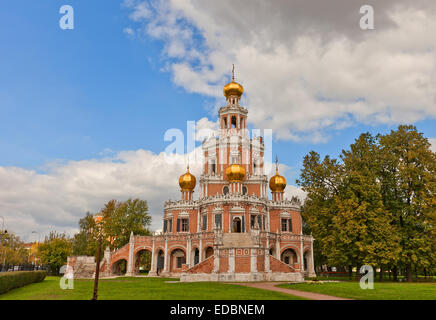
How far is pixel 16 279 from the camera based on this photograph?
24266 mm

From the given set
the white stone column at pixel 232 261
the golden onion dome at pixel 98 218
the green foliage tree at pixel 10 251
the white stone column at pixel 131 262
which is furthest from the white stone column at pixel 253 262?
the golden onion dome at pixel 98 218

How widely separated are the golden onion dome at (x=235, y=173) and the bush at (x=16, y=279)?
82.3ft

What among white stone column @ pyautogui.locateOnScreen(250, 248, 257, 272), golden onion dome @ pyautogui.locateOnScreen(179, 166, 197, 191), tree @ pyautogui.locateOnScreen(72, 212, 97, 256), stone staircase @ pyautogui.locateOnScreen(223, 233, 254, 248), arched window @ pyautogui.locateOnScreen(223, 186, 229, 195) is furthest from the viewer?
tree @ pyautogui.locateOnScreen(72, 212, 97, 256)

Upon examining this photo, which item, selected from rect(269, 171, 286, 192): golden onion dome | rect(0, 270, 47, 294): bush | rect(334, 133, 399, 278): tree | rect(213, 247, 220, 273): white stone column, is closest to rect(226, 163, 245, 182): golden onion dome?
rect(269, 171, 286, 192): golden onion dome

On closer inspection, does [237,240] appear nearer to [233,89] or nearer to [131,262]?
[131,262]

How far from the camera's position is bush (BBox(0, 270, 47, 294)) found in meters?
21.4

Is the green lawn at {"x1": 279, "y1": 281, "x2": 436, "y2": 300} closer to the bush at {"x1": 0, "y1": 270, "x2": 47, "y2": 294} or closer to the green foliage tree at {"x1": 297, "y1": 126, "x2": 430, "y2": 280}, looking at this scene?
the green foliage tree at {"x1": 297, "y1": 126, "x2": 430, "y2": 280}

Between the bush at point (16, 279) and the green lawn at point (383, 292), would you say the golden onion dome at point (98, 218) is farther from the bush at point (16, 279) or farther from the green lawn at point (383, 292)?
the green lawn at point (383, 292)

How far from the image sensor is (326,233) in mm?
38469

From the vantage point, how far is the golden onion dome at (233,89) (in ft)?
184
